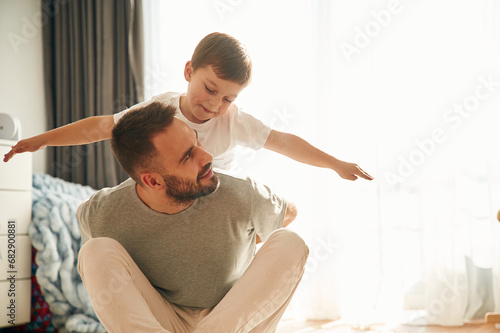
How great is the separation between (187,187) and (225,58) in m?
0.49

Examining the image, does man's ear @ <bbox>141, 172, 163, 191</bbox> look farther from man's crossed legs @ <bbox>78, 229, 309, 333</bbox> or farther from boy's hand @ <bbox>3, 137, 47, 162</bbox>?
boy's hand @ <bbox>3, 137, 47, 162</bbox>

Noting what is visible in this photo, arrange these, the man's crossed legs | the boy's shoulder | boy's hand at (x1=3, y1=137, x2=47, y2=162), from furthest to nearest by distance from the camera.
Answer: the boy's shoulder → boy's hand at (x1=3, y1=137, x2=47, y2=162) → the man's crossed legs

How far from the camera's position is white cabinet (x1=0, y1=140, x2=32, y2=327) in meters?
2.26

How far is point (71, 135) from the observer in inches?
59.5

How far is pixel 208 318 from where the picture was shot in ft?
3.72

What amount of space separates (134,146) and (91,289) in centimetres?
36

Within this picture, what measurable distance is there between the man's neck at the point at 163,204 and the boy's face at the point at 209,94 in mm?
389

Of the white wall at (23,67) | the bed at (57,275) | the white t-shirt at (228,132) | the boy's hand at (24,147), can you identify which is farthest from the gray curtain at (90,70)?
the boy's hand at (24,147)

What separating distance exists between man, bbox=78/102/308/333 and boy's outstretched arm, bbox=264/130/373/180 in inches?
10.3

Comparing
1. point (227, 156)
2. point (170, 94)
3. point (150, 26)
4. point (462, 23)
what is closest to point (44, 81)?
point (150, 26)

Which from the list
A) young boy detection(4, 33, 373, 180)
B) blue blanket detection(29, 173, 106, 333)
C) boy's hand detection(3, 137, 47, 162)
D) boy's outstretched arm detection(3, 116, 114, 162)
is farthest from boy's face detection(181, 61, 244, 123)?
blue blanket detection(29, 173, 106, 333)

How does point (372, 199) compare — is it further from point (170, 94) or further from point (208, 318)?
point (208, 318)

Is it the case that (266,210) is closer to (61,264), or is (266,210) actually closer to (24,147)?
(24,147)

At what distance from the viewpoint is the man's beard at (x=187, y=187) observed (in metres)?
1.29
